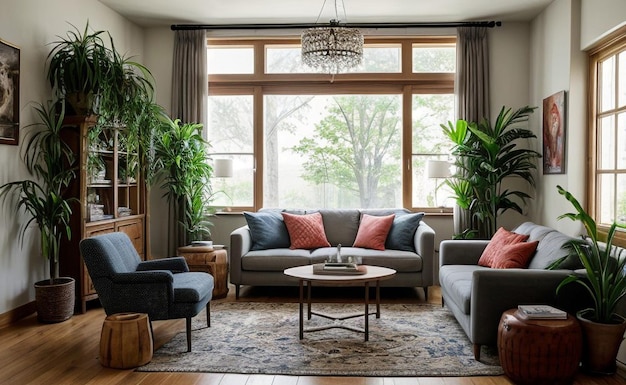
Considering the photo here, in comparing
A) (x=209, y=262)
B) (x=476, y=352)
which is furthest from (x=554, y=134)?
(x=209, y=262)

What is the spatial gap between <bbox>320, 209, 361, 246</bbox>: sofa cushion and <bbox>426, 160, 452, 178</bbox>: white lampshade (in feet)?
3.06

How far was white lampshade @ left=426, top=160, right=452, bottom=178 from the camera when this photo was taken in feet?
18.6

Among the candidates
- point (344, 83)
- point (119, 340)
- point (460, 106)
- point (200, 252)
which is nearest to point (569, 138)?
point (460, 106)

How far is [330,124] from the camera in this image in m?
6.43

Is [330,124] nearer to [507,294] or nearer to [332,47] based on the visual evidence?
[332,47]

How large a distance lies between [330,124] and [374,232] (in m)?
1.62

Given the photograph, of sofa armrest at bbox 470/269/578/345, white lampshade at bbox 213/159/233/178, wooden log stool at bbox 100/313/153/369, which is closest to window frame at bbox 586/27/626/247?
sofa armrest at bbox 470/269/578/345

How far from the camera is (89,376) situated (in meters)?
3.14

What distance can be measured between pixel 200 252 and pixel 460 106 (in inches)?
134

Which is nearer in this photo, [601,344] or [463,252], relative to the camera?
[601,344]

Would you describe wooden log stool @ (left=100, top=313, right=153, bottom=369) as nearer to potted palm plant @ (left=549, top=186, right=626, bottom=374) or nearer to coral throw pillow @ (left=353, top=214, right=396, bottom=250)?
potted palm plant @ (left=549, top=186, right=626, bottom=374)

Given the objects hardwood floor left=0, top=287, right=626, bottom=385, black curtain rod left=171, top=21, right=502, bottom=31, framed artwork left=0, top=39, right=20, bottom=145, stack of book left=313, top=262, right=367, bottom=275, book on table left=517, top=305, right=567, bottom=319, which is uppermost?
black curtain rod left=171, top=21, right=502, bottom=31

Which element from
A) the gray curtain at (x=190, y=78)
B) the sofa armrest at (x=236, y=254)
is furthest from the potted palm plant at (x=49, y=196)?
the gray curtain at (x=190, y=78)

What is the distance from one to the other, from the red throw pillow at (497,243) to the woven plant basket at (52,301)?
11.6ft
